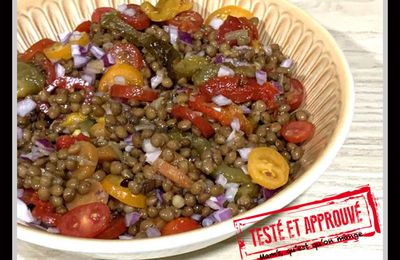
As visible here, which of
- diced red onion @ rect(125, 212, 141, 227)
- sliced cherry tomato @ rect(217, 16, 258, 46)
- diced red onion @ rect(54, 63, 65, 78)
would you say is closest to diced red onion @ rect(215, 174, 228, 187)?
diced red onion @ rect(125, 212, 141, 227)

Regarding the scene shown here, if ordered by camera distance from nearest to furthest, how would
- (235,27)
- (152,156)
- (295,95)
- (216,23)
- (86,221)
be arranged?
(86,221), (152,156), (295,95), (235,27), (216,23)

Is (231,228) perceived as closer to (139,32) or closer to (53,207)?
Result: (53,207)

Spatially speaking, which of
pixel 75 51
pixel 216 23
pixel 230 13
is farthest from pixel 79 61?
pixel 230 13

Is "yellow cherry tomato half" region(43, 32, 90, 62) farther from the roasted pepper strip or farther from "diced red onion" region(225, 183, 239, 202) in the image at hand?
"diced red onion" region(225, 183, 239, 202)

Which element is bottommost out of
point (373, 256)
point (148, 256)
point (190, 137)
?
point (373, 256)

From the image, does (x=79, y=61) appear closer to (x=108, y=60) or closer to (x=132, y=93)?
(x=108, y=60)

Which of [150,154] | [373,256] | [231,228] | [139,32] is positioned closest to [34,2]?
[139,32]
